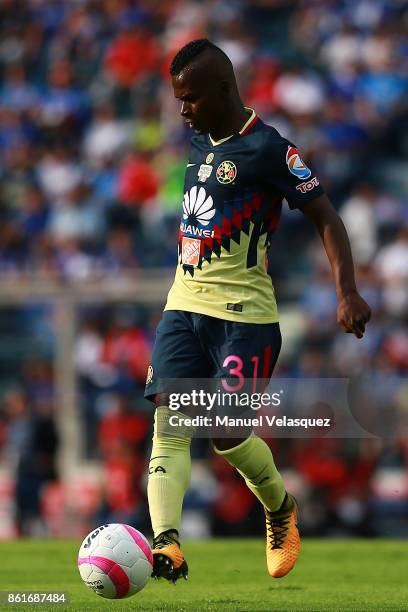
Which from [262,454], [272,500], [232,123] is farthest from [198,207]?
[272,500]

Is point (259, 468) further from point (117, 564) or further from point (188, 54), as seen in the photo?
point (188, 54)

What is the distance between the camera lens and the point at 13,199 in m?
16.8

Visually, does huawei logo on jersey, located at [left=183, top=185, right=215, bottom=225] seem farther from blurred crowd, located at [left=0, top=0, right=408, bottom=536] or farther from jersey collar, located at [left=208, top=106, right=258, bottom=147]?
blurred crowd, located at [left=0, top=0, right=408, bottom=536]

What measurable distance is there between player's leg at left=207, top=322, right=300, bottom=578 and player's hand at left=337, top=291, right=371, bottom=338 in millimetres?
514

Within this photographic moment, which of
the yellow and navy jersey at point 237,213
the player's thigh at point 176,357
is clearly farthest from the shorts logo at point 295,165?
the player's thigh at point 176,357

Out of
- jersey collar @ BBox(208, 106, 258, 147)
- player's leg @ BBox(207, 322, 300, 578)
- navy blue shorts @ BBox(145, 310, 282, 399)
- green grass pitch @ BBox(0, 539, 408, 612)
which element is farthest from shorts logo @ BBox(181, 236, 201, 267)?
green grass pitch @ BBox(0, 539, 408, 612)

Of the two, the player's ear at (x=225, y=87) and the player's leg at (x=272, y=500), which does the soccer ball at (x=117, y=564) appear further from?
the player's ear at (x=225, y=87)

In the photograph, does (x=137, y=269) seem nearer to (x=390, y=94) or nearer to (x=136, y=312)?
(x=136, y=312)

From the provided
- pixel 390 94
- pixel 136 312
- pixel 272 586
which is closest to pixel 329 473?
pixel 136 312

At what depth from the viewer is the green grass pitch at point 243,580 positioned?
5.67m

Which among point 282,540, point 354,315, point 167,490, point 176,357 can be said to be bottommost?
point 282,540

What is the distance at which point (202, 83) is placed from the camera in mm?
5762

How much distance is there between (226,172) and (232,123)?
232 millimetres

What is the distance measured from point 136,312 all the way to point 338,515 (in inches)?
113
